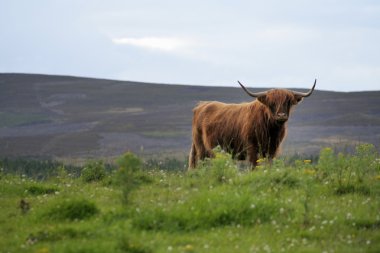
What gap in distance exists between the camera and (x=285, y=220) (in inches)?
316

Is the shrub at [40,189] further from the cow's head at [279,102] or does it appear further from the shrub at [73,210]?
the cow's head at [279,102]

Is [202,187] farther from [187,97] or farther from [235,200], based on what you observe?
[187,97]

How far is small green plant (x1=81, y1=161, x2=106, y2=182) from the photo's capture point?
1215 cm

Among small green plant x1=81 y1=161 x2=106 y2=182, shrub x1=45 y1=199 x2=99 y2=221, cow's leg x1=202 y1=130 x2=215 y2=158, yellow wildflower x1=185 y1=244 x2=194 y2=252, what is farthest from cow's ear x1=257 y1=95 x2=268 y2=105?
yellow wildflower x1=185 y1=244 x2=194 y2=252

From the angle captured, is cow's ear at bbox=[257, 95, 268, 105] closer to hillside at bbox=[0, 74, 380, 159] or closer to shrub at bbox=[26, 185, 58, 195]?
shrub at bbox=[26, 185, 58, 195]

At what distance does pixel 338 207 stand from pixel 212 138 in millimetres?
7062

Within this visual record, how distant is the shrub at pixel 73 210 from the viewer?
8.49 m

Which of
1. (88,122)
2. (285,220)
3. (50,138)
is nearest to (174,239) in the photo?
Result: (285,220)

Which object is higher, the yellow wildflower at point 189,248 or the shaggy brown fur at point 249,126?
the shaggy brown fur at point 249,126

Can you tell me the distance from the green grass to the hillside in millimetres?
48056

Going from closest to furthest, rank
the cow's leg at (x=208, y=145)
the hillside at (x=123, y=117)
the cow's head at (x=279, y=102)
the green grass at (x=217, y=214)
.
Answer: the green grass at (x=217, y=214) → the cow's head at (x=279, y=102) → the cow's leg at (x=208, y=145) → the hillside at (x=123, y=117)

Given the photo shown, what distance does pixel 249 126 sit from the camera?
1400 cm

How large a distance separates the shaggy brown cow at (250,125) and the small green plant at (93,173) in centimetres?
259

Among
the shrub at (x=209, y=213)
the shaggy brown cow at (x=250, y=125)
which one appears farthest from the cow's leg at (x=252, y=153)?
the shrub at (x=209, y=213)
